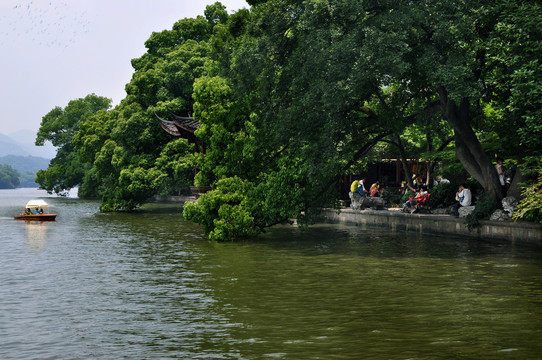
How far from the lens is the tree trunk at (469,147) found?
77.1 ft

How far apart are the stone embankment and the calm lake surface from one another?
2.85 feet

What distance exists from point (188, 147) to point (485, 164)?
91.3 ft

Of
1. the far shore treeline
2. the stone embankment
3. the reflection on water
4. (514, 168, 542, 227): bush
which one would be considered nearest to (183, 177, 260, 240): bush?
the far shore treeline

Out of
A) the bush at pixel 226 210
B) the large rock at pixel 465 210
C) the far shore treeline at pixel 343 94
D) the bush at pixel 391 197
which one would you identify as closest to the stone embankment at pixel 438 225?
the large rock at pixel 465 210

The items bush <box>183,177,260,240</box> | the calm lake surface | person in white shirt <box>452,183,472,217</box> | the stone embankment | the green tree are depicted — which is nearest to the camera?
the calm lake surface

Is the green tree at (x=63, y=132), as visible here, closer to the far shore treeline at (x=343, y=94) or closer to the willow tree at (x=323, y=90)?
the far shore treeline at (x=343, y=94)

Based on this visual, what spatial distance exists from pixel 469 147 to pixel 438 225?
11.5ft

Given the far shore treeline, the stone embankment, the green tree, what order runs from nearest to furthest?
the far shore treeline
the stone embankment
the green tree

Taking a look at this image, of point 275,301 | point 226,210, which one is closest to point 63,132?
point 226,210

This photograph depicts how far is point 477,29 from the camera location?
73.0ft

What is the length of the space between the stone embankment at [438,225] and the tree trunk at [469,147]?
1.47m

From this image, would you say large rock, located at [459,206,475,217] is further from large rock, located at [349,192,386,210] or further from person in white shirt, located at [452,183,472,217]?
large rock, located at [349,192,386,210]

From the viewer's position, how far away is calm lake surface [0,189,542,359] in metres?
9.05

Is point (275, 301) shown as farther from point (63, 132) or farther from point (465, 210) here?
point (63, 132)
